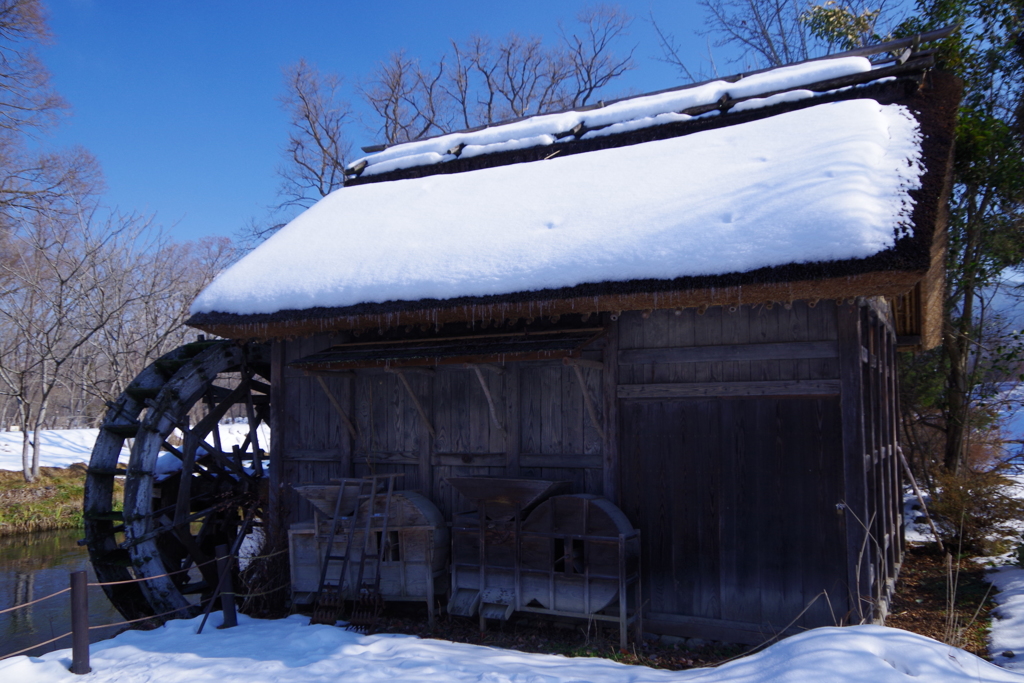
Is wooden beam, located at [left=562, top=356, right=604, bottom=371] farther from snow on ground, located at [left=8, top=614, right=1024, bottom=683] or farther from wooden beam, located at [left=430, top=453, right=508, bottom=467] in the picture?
snow on ground, located at [left=8, top=614, right=1024, bottom=683]

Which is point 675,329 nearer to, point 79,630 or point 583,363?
point 583,363

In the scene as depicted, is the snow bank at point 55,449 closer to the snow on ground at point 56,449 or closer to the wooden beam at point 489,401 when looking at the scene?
the snow on ground at point 56,449

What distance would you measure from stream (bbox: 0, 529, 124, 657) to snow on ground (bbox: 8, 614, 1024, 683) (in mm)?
3099

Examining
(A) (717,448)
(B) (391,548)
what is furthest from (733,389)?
(B) (391,548)

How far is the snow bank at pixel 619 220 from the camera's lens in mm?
5039

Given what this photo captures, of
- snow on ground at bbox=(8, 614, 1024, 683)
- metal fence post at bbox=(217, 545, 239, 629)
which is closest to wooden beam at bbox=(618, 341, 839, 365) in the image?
snow on ground at bbox=(8, 614, 1024, 683)

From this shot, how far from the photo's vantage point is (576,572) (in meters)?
5.75

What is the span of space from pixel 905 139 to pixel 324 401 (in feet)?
20.0

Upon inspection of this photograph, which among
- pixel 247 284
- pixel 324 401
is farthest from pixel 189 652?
pixel 247 284

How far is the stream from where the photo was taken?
8.25 meters

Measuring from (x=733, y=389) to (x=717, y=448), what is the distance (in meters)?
0.50

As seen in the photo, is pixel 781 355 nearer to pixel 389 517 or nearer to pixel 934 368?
pixel 389 517

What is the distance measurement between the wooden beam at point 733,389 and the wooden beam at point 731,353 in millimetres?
199

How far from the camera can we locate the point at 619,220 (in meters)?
6.05
